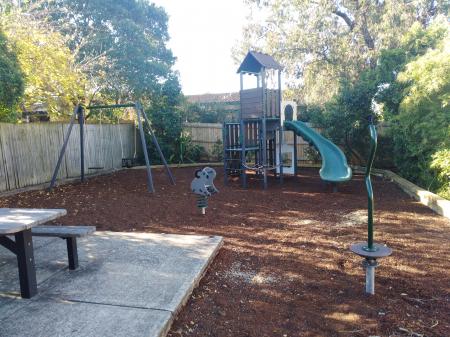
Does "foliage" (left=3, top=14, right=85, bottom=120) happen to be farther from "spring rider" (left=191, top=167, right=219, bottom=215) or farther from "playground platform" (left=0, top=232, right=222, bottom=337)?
"playground platform" (left=0, top=232, right=222, bottom=337)

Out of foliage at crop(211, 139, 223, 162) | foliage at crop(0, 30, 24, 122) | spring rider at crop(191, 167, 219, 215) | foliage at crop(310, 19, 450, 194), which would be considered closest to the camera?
spring rider at crop(191, 167, 219, 215)

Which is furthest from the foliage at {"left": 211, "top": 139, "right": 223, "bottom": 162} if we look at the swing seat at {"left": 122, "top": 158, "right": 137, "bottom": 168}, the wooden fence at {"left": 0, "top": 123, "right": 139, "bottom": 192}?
the wooden fence at {"left": 0, "top": 123, "right": 139, "bottom": 192}

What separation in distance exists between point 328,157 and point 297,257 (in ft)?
18.4

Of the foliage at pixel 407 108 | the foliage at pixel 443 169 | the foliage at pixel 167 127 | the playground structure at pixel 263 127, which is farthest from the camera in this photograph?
the foliage at pixel 167 127

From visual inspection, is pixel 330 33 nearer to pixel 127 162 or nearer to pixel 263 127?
pixel 263 127

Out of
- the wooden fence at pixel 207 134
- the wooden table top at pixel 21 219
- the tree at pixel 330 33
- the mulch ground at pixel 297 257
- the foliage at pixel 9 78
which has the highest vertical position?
the tree at pixel 330 33

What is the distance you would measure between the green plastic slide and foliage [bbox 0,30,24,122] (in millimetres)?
6823

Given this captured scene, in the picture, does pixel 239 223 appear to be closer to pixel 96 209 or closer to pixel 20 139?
pixel 96 209

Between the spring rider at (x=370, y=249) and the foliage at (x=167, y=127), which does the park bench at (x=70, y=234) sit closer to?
the spring rider at (x=370, y=249)

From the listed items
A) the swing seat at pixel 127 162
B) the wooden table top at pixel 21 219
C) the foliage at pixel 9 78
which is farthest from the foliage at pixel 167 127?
the wooden table top at pixel 21 219

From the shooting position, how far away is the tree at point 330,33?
14609 millimetres

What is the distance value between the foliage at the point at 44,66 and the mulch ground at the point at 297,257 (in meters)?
5.54

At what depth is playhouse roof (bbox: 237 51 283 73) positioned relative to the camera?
9.48 m

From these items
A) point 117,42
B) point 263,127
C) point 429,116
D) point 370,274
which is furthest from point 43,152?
point 117,42
